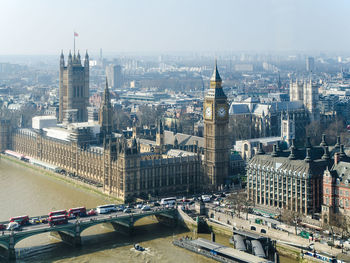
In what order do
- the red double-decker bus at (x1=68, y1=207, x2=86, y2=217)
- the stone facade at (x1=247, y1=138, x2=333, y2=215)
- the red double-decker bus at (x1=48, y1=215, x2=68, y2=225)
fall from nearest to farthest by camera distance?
the red double-decker bus at (x1=48, y1=215, x2=68, y2=225)
the red double-decker bus at (x1=68, y1=207, x2=86, y2=217)
the stone facade at (x1=247, y1=138, x2=333, y2=215)

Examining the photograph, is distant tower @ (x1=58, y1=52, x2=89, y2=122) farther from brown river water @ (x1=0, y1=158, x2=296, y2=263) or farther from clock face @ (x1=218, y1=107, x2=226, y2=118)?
clock face @ (x1=218, y1=107, x2=226, y2=118)

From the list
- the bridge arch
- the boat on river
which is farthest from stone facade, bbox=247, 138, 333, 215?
the bridge arch

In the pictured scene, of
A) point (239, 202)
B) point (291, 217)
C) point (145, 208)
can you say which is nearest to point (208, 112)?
point (239, 202)

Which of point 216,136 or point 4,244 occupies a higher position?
point 216,136

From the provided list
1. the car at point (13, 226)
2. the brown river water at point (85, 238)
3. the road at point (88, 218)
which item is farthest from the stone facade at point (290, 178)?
the car at point (13, 226)

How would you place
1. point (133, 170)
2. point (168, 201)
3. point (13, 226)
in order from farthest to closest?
point (133, 170) → point (168, 201) → point (13, 226)

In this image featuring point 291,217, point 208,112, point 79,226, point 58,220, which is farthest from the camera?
point 208,112

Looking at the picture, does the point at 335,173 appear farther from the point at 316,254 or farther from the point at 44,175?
the point at 44,175

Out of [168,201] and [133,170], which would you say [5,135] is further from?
[168,201]
